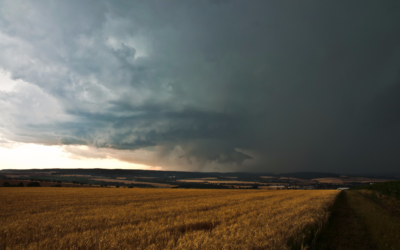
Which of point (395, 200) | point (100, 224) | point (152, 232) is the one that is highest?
point (152, 232)

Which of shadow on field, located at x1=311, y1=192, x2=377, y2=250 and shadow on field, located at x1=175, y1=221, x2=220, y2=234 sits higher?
shadow on field, located at x1=175, y1=221, x2=220, y2=234

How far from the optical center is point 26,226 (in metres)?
10.5

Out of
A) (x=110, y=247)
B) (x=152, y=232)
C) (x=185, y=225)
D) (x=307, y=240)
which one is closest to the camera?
(x=110, y=247)

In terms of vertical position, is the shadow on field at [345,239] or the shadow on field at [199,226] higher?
the shadow on field at [199,226]

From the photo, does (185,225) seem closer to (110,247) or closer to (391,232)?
(110,247)

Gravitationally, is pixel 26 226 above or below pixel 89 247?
below

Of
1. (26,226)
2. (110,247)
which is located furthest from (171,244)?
(26,226)

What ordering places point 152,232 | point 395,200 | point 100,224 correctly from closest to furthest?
point 152,232 → point 100,224 → point 395,200

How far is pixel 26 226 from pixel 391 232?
20.8 metres

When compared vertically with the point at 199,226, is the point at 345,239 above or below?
below

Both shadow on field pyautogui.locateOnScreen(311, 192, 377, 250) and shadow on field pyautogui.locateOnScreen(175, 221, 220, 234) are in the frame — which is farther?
shadow on field pyautogui.locateOnScreen(175, 221, 220, 234)

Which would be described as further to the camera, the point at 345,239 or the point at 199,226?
the point at 345,239

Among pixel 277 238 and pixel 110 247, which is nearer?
pixel 110 247

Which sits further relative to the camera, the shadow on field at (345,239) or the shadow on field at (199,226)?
the shadow on field at (199,226)
